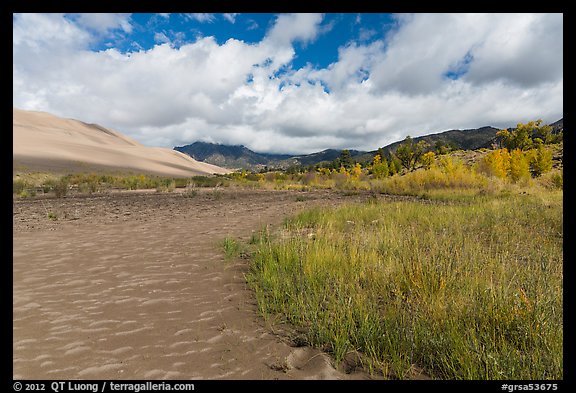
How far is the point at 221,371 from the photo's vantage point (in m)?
2.41

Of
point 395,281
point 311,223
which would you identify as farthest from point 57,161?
point 395,281

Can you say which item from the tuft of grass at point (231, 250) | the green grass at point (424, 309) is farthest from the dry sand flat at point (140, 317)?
the green grass at point (424, 309)

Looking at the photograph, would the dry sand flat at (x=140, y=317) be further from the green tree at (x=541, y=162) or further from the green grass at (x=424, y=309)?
the green tree at (x=541, y=162)

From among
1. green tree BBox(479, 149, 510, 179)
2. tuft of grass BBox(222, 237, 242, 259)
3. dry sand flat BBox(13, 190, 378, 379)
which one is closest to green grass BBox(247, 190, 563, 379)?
dry sand flat BBox(13, 190, 378, 379)

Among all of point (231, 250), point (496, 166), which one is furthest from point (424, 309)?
point (496, 166)

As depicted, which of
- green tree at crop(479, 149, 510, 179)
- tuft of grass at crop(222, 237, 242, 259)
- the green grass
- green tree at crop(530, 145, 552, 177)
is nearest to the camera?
the green grass

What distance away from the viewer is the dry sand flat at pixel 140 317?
8.09ft

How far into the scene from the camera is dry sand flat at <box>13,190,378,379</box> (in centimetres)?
247

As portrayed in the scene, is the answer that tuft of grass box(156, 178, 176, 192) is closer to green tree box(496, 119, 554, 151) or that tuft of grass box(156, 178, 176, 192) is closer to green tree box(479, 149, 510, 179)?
green tree box(479, 149, 510, 179)

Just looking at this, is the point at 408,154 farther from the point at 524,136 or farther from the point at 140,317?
the point at 140,317

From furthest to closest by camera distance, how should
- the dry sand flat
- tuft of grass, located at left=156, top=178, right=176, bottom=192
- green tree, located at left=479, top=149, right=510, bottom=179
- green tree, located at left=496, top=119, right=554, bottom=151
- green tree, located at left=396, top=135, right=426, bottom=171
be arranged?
green tree, located at left=396, top=135, right=426, bottom=171 < green tree, located at left=496, top=119, right=554, bottom=151 < green tree, located at left=479, top=149, right=510, bottom=179 < tuft of grass, located at left=156, top=178, right=176, bottom=192 < the dry sand flat
